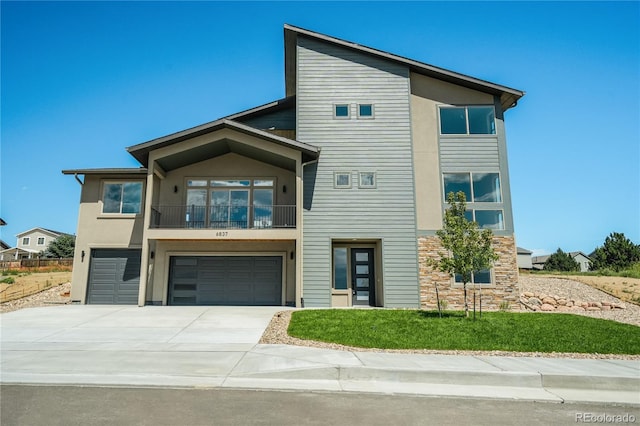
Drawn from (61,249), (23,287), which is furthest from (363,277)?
(61,249)

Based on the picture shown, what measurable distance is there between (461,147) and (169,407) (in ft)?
47.4

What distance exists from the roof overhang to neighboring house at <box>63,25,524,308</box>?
89 millimetres

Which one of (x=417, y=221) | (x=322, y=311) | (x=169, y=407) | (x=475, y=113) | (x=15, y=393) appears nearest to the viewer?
(x=169, y=407)

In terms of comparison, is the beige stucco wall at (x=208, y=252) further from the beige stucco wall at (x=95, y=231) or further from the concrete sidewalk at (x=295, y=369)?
the concrete sidewalk at (x=295, y=369)

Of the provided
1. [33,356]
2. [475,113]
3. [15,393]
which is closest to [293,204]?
[475,113]

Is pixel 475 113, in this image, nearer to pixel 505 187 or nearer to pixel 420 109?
pixel 420 109

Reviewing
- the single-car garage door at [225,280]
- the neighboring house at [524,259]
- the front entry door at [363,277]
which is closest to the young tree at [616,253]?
the neighboring house at [524,259]

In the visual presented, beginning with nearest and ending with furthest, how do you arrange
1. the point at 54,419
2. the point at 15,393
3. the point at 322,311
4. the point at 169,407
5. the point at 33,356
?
the point at 54,419
the point at 169,407
the point at 15,393
the point at 33,356
the point at 322,311

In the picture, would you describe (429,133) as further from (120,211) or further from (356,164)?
(120,211)

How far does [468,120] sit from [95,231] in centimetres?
1575

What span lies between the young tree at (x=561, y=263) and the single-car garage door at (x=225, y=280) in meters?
43.0

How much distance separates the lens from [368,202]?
1574 cm

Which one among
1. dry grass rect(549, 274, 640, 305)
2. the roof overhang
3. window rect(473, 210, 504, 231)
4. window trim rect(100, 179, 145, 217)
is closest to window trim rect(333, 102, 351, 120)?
the roof overhang

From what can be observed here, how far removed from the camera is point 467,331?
32.8 feet
